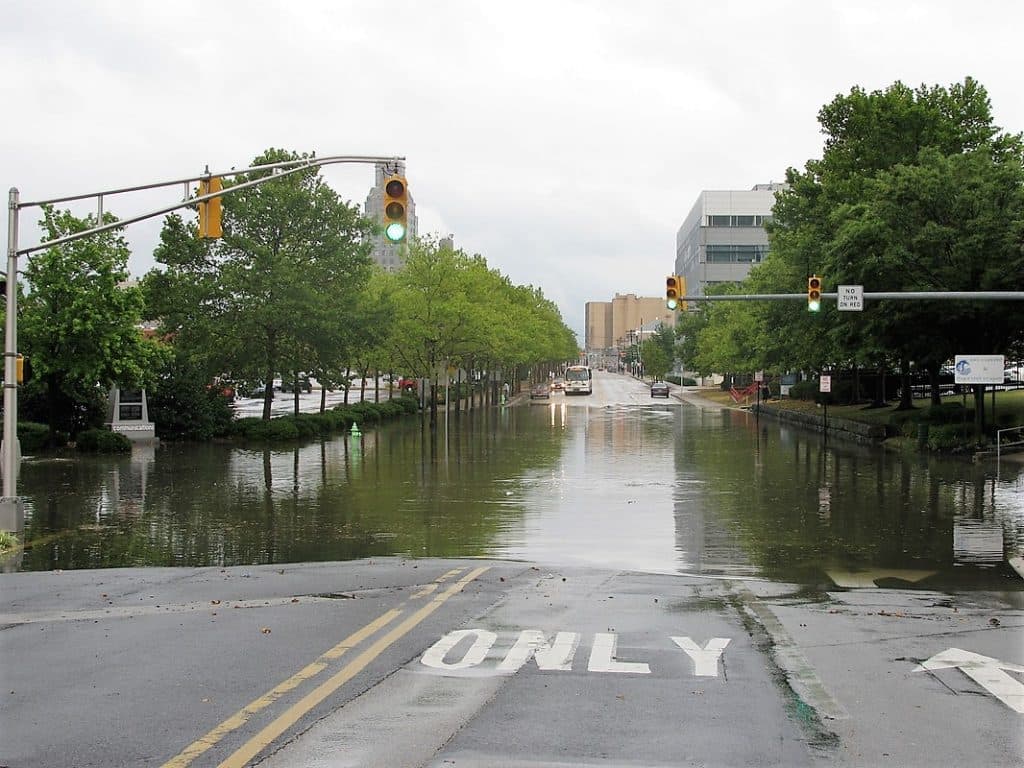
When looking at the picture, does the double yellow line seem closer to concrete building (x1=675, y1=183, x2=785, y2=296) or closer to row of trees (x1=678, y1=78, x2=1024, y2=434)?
row of trees (x1=678, y1=78, x2=1024, y2=434)

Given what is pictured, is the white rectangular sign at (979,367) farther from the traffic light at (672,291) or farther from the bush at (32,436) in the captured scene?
the bush at (32,436)

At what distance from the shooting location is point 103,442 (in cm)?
3744

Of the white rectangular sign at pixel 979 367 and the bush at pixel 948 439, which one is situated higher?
the white rectangular sign at pixel 979 367

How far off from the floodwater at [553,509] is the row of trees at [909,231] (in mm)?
4723

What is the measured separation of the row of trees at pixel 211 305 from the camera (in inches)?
1421

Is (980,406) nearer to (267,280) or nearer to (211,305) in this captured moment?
(267,280)

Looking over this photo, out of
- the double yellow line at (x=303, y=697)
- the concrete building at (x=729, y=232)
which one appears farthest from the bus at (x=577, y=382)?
the double yellow line at (x=303, y=697)

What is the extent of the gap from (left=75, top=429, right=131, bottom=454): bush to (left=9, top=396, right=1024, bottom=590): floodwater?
115 centimetres

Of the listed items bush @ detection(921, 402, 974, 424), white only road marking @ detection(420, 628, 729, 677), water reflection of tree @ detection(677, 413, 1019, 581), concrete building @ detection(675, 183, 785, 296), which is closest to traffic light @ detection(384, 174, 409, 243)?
water reflection of tree @ detection(677, 413, 1019, 581)

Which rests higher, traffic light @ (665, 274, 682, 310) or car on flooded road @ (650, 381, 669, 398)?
traffic light @ (665, 274, 682, 310)

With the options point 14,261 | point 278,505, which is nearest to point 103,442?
point 278,505

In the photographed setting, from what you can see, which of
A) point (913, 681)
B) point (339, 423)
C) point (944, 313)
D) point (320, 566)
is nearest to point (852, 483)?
point (944, 313)

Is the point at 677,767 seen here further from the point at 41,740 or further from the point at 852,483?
the point at 852,483

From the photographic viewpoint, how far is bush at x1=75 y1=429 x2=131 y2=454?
3747cm
